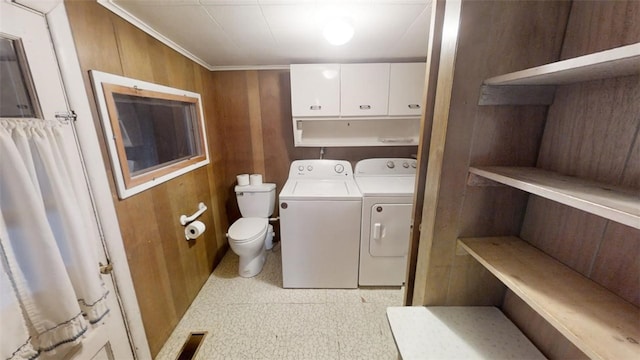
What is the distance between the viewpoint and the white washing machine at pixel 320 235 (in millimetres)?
2000

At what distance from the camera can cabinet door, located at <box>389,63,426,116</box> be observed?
2201mm

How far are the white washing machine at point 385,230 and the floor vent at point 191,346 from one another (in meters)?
1.38

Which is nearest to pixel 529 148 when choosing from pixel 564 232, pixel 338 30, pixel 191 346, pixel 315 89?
pixel 564 232

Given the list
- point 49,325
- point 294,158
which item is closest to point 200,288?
point 49,325

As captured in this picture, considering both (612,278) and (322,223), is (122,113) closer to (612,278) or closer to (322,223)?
(322,223)

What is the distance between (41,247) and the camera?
740mm

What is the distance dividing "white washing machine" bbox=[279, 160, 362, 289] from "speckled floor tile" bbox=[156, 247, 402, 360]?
150mm

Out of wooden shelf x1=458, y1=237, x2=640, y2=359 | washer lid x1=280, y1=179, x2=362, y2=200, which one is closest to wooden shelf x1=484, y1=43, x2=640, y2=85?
wooden shelf x1=458, y1=237, x2=640, y2=359

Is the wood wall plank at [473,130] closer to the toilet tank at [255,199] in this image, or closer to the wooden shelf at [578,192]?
the wooden shelf at [578,192]

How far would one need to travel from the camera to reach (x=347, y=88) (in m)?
2.25

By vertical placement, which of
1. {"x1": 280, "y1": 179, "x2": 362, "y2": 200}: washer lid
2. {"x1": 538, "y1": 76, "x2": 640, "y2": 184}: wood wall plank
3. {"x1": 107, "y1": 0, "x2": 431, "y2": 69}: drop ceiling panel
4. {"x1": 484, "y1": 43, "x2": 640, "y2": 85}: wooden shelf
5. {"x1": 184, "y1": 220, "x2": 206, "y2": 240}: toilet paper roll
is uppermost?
{"x1": 107, "y1": 0, "x2": 431, "y2": 69}: drop ceiling panel

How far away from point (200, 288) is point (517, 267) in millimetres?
2387

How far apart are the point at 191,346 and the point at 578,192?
7.31 ft

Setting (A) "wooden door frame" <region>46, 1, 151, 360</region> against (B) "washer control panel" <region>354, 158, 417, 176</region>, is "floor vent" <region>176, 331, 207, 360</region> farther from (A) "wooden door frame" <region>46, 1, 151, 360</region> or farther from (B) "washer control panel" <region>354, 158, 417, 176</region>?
(B) "washer control panel" <region>354, 158, 417, 176</region>
